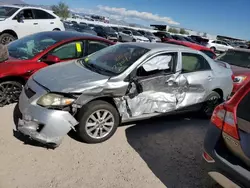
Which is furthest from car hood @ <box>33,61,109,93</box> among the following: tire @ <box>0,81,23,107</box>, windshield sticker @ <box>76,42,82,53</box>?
windshield sticker @ <box>76,42,82,53</box>

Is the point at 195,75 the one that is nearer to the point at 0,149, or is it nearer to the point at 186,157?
the point at 186,157

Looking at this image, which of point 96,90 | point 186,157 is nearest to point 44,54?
point 96,90

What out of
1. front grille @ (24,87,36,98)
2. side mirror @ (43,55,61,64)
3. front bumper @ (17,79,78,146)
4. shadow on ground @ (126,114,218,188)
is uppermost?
side mirror @ (43,55,61,64)

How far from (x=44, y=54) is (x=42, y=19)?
20.1 ft

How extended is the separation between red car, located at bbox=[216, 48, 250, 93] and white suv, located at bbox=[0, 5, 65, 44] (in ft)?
22.9

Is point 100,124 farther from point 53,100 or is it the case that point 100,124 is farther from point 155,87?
point 155,87

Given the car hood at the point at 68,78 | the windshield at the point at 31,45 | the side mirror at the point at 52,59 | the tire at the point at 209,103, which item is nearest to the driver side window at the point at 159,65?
the car hood at the point at 68,78

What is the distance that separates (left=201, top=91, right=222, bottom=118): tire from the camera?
5.07 metres

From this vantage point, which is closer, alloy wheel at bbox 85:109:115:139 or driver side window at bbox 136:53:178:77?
alloy wheel at bbox 85:109:115:139

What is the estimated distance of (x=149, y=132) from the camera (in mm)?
4422

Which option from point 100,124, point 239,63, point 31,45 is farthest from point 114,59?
point 239,63

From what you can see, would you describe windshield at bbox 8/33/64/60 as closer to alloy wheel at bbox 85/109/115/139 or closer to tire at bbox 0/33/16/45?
alloy wheel at bbox 85/109/115/139

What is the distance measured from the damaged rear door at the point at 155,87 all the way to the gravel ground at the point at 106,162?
494mm

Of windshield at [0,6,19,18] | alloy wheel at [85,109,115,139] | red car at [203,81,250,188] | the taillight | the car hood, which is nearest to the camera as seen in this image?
red car at [203,81,250,188]
